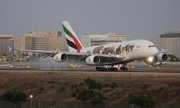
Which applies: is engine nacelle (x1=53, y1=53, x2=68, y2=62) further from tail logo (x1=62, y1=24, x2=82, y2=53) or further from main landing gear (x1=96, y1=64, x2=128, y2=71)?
tail logo (x1=62, y1=24, x2=82, y2=53)

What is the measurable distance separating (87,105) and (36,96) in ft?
54.0

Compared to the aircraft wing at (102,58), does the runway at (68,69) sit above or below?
below

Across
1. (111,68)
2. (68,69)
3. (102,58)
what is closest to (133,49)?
(111,68)

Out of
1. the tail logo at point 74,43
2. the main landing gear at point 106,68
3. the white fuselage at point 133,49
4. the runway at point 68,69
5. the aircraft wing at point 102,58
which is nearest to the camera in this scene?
the white fuselage at point 133,49

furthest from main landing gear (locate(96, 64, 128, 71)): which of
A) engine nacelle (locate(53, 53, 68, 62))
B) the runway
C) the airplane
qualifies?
engine nacelle (locate(53, 53, 68, 62))

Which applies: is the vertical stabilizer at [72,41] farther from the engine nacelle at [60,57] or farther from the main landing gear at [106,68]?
the main landing gear at [106,68]

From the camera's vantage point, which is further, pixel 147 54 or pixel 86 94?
pixel 147 54

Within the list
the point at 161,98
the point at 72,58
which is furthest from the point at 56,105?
the point at 72,58

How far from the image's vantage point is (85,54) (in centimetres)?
8750

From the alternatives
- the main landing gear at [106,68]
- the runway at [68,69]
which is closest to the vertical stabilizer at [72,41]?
the runway at [68,69]

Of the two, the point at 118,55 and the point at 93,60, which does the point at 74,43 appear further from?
the point at 118,55

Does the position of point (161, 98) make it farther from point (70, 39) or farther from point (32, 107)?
point (70, 39)

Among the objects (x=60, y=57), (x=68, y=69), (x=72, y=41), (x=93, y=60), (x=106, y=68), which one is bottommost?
(x=68, y=69)

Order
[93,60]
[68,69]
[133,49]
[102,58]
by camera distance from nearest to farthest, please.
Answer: [133,49], [93,60], [102,58], [68,69]
